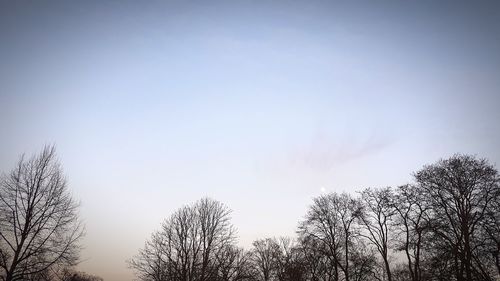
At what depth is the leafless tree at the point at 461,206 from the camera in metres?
23.7

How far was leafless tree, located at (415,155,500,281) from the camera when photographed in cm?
2373

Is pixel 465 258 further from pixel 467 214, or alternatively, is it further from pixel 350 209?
pixel 350 209

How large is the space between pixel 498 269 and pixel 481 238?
3.58 m

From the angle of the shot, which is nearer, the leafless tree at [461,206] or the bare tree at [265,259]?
the leafless tree at [461,206]

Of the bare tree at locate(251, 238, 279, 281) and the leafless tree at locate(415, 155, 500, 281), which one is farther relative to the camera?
the bare tree at locate(251, 238, 279, 281)

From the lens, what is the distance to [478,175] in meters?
25.7

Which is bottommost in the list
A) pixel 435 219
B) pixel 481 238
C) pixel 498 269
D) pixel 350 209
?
pixel 498 269

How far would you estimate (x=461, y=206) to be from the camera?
25.8 meters

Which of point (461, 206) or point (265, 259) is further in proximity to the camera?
point (265, 259)

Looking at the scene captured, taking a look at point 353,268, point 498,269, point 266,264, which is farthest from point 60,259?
Answer: point 266,264

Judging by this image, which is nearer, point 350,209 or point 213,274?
point 213,274

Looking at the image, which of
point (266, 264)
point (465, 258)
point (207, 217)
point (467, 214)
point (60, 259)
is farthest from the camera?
point (266, 264)

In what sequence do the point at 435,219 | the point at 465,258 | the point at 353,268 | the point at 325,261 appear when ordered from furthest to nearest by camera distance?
the point at 325,261 → the point at 353,268 → the point at 435,219 → the point at 465,258

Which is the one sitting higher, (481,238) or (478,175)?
(478,175)
